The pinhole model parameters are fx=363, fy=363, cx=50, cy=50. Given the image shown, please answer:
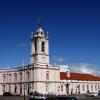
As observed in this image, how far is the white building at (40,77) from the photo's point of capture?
9200 cm

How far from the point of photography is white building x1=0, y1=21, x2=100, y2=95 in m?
92.0

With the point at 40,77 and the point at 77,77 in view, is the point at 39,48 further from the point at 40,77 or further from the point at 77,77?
the point at 77,77

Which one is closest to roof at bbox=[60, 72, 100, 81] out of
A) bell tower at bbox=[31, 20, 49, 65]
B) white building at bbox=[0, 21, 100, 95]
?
white building at bbox=[0, 21, 100, 95]

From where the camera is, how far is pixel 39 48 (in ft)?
304

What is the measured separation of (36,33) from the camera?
312 feet

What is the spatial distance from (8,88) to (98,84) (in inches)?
1068

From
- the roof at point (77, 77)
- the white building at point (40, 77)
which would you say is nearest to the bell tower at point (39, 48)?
the white building at point (40, 77)

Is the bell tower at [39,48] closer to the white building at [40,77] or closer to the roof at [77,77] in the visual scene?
the white building at [40,77]

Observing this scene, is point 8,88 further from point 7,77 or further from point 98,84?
point 98,84

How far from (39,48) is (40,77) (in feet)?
24.3

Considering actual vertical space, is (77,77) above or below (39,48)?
below

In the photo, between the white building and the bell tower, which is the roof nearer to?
the white building

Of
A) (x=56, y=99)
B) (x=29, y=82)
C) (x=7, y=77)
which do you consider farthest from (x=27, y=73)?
(x=56, y=99)

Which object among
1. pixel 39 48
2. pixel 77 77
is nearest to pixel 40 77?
pixel 39 48
